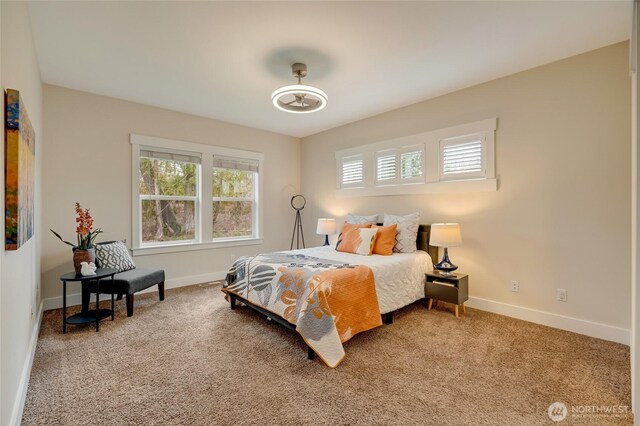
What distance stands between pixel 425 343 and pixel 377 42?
9.05 feet

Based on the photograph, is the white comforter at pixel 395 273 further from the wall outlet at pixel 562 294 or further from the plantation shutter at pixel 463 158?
the wall outlet at pixel 562 294

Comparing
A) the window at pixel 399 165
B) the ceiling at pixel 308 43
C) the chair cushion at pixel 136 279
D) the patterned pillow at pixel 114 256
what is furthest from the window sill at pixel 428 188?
the patterned pillow at pixel 114 256

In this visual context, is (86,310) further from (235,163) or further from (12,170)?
(235,163)

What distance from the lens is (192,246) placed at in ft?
15.2

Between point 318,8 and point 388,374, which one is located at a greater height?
point 318,8

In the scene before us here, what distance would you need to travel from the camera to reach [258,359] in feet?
7.72

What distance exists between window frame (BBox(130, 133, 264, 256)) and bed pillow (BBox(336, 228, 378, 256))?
208cm

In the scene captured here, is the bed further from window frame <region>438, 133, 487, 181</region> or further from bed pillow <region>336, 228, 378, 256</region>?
window frame <region>438, 133, 487, 181</region>

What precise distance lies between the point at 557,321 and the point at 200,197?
193 inches

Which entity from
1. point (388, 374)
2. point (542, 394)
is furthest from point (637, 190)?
point (388, 374)

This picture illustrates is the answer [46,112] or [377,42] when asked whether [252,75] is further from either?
[46,112]

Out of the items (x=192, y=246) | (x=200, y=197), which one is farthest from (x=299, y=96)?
(x=192, y=246)

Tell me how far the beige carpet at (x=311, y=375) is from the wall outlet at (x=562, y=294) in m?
0.33

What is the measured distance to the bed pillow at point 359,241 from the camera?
3.67m
